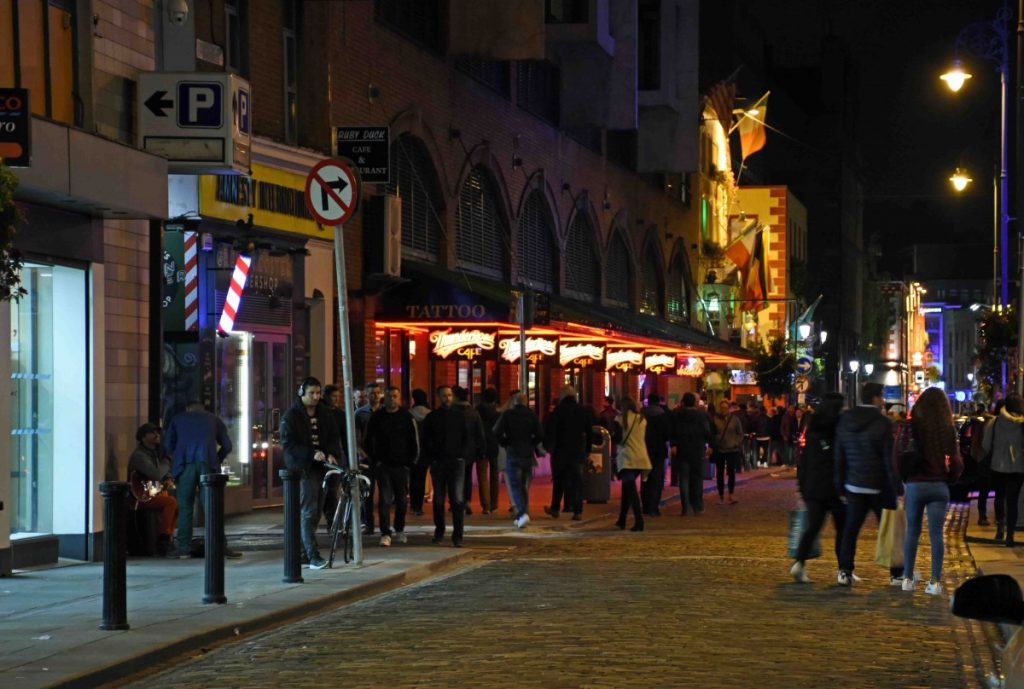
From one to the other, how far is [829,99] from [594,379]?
6739 centimetres

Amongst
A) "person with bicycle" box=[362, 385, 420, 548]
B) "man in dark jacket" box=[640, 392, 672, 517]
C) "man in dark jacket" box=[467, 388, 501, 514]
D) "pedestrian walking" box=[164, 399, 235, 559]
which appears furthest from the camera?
"man in dark jacket" box=[640, 392, 672, 517]

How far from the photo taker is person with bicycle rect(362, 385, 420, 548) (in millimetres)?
19953

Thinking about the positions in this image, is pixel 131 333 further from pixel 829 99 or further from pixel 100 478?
pixel 829 99

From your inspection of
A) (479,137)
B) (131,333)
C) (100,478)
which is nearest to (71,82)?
(131,333)

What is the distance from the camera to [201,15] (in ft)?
73.8

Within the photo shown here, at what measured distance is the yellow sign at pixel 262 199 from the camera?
73.5ft

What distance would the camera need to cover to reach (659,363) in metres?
45.8

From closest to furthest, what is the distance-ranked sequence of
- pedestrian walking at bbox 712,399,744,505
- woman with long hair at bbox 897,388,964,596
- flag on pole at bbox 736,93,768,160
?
woman with long hair at bbox 897,388,964,596 < pedestrian walking at bbox 712,399,744,505 < flag on pole at bbox 736,93,768,160

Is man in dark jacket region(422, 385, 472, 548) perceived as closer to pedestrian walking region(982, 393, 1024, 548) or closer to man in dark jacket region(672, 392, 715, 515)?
pedestrian walking region(982, 393, 1024, 548)

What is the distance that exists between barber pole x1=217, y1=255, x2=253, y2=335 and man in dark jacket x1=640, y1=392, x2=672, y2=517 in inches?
240

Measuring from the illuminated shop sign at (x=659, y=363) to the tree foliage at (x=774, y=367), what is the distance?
15113 millimetres

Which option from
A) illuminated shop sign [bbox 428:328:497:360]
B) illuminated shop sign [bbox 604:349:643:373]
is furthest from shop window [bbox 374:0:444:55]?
illuminated shop sign [bbox 604:349:643:373]

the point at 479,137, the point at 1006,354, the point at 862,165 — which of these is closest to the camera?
the point at 479,137

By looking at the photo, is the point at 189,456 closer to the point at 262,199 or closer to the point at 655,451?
the point at 262,199
